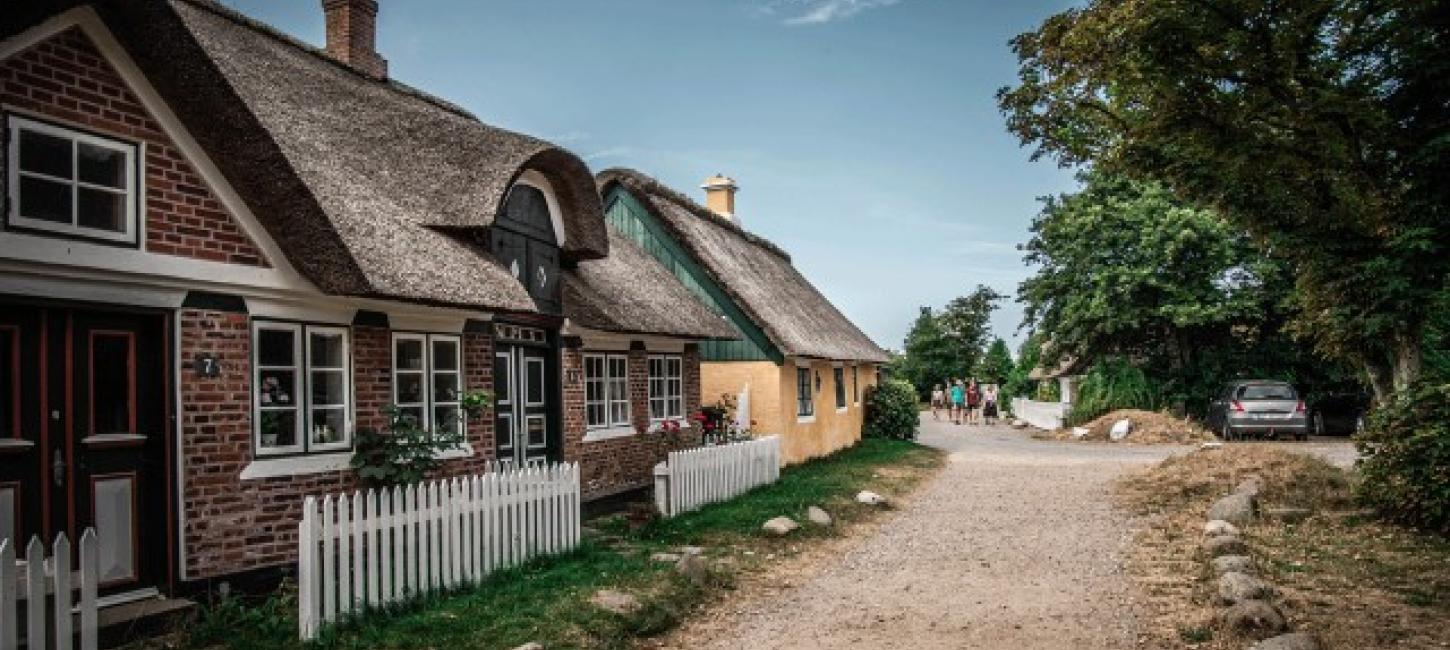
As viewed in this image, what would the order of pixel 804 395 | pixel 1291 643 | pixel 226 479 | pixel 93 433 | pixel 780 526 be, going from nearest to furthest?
pixel 1291 643 → pixel 93 433 → pixel 226 479 → pixel 780 526 → pixel 804 395

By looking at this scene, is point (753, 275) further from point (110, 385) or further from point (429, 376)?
point (110, 385)

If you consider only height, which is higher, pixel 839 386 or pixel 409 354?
pixel 409 354

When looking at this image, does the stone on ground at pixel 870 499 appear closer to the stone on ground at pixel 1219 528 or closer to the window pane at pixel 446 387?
the stone on ground at pixel 1219 528

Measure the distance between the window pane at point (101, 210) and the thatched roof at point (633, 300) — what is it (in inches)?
238

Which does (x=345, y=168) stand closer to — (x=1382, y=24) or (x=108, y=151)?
(x=108, y=151)

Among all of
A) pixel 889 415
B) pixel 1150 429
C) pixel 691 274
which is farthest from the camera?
pixel 889 415

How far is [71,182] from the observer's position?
264 inches

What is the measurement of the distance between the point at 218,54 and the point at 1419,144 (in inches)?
449

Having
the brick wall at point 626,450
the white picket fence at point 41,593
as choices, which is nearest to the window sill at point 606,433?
the brick wall at point 626,450

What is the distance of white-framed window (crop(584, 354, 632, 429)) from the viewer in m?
13.7

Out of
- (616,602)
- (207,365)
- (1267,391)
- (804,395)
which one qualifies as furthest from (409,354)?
(1267,391)

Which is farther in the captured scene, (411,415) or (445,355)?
(445,355)

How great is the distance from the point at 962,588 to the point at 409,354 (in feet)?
19.7

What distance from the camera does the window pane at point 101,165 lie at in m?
6.82
